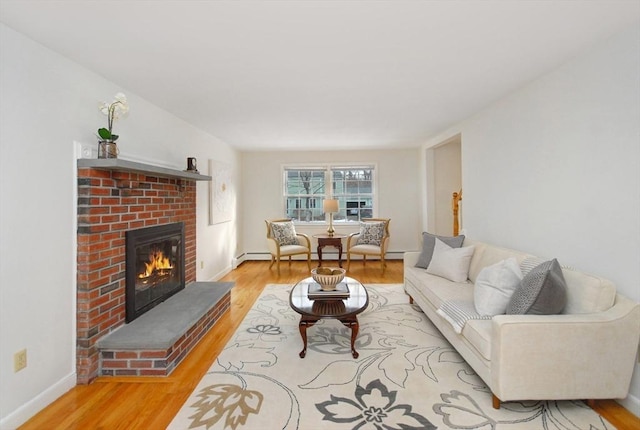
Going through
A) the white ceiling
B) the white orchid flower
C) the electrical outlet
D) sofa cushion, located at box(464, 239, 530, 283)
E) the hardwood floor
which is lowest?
the hardwood floor

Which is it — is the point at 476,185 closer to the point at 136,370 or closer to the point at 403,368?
the point at 403,368

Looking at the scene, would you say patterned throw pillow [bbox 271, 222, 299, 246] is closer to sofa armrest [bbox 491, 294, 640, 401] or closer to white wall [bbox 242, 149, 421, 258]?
white wall [bbox 242, 149, 421, 258]

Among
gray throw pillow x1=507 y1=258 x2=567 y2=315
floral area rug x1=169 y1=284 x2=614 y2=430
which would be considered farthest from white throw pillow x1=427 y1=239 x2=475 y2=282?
gray throw pillow x1=507 y1=258 x2=567 y2=315

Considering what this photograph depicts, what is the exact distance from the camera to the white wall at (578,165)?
6.32 ft

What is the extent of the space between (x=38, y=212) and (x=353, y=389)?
2360 mm

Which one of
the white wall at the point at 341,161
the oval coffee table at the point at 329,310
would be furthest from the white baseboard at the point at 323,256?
the oval coffee table at the point at 329,310

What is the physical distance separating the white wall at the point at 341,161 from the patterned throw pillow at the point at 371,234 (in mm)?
548

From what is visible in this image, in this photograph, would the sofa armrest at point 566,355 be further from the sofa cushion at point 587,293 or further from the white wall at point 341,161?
the white wall at point 341,161

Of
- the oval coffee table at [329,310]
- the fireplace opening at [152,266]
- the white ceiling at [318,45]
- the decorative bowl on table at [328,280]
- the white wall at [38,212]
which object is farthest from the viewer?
the decorative bowl on table at [328,280]

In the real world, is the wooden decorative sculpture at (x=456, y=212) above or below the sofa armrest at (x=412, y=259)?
above

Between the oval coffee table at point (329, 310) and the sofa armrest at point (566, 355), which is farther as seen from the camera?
the oval coffee table at point (329, 310)

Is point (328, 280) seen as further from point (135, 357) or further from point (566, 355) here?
point (566, 355)

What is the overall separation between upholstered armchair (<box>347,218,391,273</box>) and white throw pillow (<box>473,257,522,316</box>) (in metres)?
3.27

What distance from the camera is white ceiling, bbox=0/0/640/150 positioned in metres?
1.68
